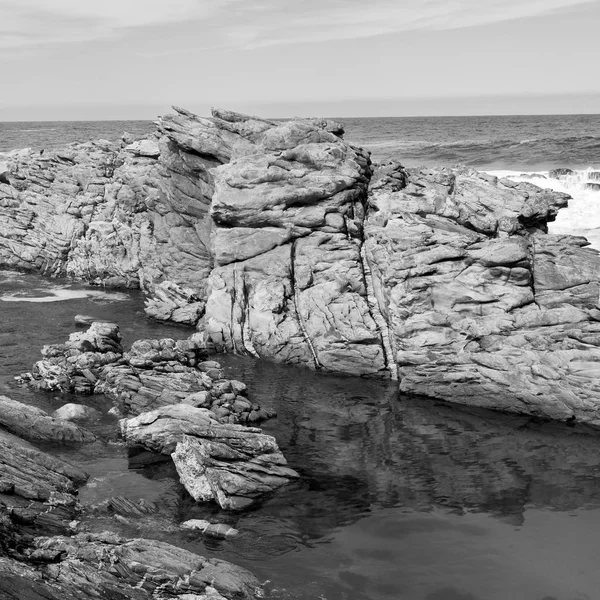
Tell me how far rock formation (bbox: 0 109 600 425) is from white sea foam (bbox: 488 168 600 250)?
1734 centimetres

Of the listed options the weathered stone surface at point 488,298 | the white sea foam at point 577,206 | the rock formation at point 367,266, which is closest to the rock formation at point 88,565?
the weathered stone surface at point 488,298

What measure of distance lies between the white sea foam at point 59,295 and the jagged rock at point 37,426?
2200cm

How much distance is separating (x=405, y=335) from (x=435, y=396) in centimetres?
313

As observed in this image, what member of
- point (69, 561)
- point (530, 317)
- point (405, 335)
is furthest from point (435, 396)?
point (69, 561)

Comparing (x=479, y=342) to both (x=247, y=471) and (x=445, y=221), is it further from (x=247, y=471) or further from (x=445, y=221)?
(x=247, y=471)

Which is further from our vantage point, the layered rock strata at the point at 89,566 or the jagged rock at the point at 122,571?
the jagged rock at the point at 122,571

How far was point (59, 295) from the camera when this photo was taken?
49.0 meters

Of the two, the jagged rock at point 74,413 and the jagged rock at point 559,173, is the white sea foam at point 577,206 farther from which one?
the jagged rock at point 74,413

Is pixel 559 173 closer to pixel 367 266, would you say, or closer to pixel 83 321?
pixel 367 266

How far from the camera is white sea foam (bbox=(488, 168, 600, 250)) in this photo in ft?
178

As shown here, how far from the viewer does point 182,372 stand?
3222 centimetres

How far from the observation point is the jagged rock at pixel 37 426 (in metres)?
26.1

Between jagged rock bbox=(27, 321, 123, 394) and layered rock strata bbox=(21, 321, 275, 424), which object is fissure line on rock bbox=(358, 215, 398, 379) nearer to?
layered rock strata bbox=(21, 321, 275, 424)

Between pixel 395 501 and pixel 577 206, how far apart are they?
151 ft
